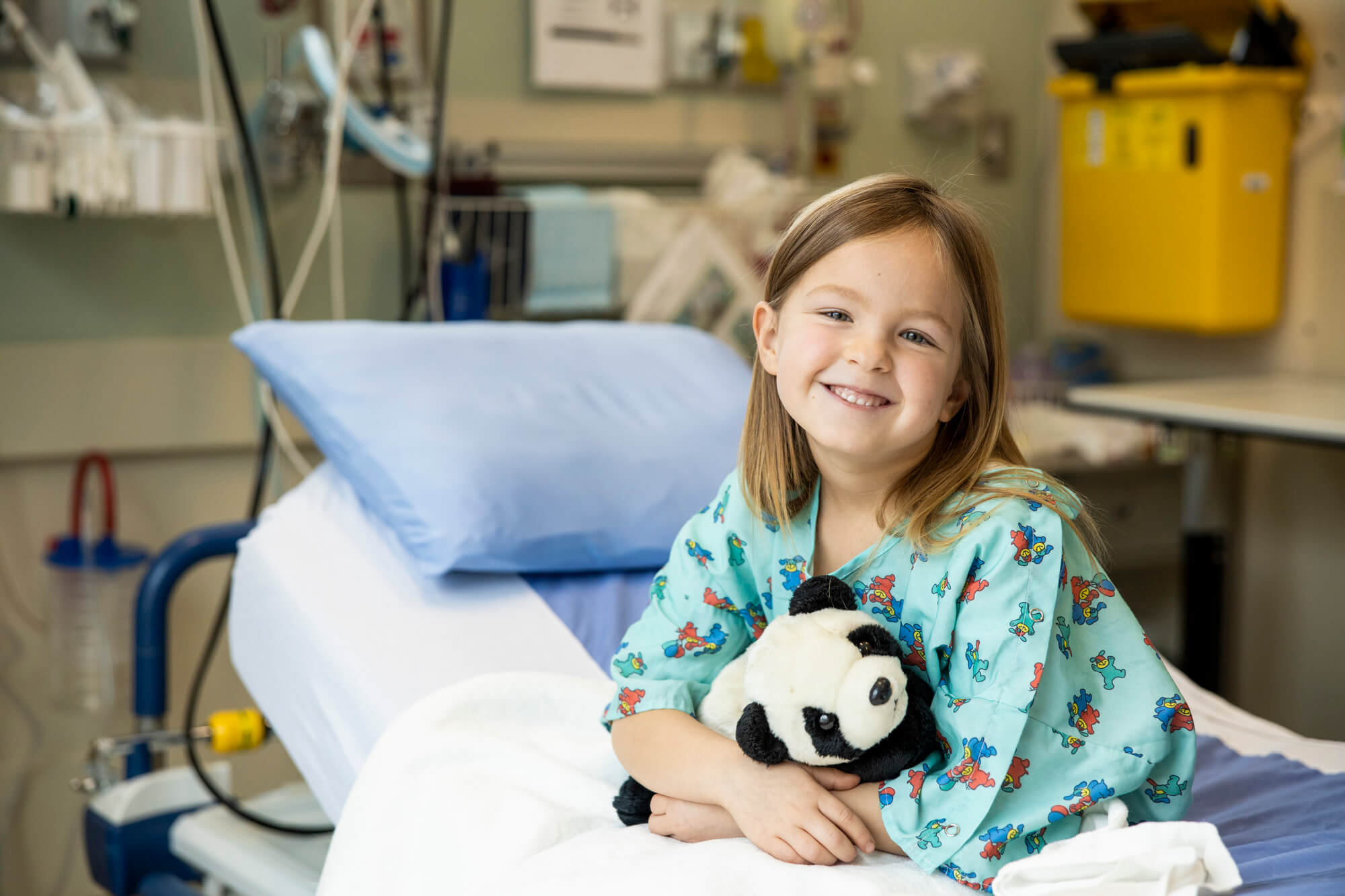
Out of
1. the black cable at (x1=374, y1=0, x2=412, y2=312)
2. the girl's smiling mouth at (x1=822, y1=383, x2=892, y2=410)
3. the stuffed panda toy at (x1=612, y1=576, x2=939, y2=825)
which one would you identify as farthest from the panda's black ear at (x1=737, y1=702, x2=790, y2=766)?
the black cable at (x1=374, y1=0, x2=412, y2=312)

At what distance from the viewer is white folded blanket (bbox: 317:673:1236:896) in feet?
3.03

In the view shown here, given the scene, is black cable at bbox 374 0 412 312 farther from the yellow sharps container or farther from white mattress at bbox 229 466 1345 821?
the yellow sharps container

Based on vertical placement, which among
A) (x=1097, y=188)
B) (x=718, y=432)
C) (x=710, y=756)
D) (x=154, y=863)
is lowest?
(x=154, y=863)

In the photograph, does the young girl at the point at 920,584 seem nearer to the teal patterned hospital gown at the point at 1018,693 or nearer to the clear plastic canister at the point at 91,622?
the teal patterned hospital gown at the point at 1018,693

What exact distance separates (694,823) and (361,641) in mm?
490

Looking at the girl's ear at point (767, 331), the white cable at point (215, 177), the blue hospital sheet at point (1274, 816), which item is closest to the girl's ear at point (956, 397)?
the girl's ear at point (767, 331)

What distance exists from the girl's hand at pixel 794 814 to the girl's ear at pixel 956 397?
0.29 m

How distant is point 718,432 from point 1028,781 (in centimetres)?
77

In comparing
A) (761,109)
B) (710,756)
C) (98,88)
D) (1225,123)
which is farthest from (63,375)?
(1225,123)

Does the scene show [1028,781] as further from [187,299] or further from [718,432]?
[187,299]

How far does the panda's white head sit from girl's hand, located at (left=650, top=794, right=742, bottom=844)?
0.25 ft

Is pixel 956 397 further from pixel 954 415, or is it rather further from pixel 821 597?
pixel 821 597

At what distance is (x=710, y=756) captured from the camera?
1.02 meters

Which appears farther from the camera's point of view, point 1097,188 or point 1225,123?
point 1097,188
